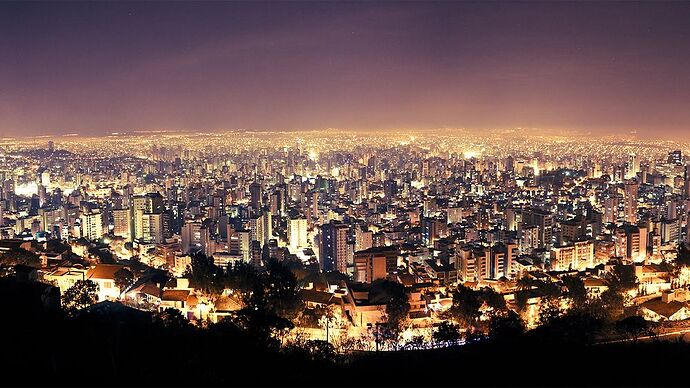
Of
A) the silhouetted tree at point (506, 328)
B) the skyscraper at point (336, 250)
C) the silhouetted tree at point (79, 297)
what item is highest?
the silhouetted tree at point (79, 297)

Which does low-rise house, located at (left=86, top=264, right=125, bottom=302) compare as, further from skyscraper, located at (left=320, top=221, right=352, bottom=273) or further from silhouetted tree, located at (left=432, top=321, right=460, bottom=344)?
skyscraper, located at (left=320, top=221, right=352, bottom=273)

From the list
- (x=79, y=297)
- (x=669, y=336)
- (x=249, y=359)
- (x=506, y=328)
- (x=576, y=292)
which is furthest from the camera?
(x=576, y=292)

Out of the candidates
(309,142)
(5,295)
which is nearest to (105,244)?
(5,295)

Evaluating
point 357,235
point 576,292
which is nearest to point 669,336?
point 576,292

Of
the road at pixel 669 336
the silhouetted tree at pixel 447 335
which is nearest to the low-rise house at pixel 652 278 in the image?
the road at pixel 669 336

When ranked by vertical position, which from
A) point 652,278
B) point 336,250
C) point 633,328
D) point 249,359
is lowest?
point 336,250

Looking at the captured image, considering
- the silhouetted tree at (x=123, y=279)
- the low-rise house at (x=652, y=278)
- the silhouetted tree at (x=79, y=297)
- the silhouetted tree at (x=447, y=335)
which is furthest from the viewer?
the low-rise house at (x=652, y=278)

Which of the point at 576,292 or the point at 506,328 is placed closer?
the point at 506,328

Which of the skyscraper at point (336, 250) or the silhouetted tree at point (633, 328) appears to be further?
the skyscraper at point (336, 250)

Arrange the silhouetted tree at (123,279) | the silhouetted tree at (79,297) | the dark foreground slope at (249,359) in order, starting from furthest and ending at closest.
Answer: the silhouetted tree at (123,279) < the silhouetted tree at (79,297) < the dark foreground slope at (249,359)

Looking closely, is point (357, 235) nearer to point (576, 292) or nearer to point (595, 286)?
point (595, 286)

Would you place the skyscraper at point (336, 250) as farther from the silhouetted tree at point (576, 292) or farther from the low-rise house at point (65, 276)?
the silhouetted tree at point (576, 292)

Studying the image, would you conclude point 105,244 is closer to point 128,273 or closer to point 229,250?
point 229,250

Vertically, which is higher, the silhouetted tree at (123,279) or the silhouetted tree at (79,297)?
the silhouetted tree at (79,297)
